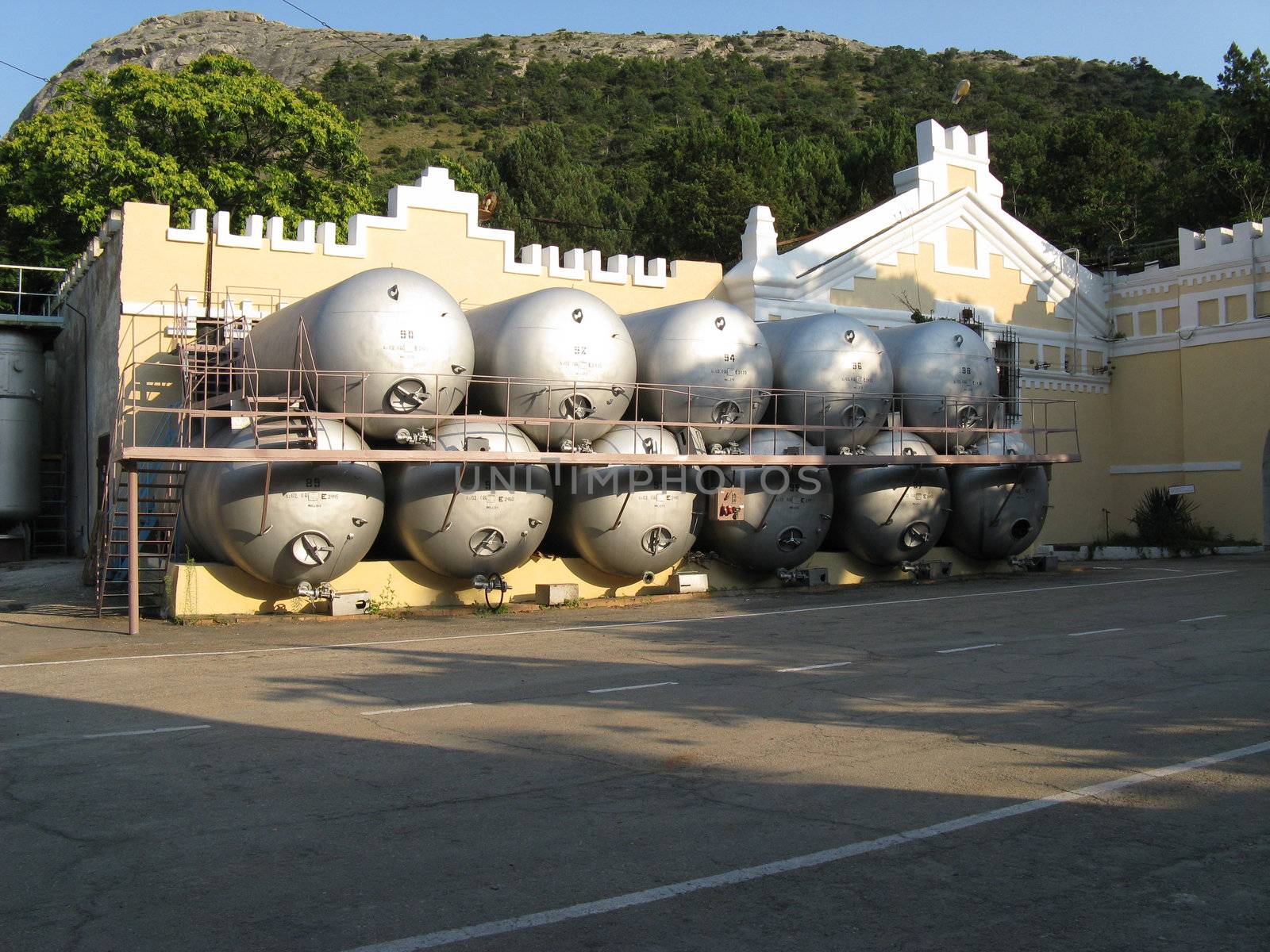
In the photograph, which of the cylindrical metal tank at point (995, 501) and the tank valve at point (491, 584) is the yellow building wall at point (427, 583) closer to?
the tank valve at point (491, 584)

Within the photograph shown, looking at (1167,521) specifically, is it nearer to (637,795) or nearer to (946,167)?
(946,167)

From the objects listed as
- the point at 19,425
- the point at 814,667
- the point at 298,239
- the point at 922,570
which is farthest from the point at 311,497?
the point at 19,425

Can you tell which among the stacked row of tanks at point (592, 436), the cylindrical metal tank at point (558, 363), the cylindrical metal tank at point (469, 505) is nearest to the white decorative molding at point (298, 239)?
the stacked row of tanks at point (592, 436)

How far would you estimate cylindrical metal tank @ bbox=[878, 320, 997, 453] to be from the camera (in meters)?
22.5

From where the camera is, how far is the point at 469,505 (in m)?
17.4

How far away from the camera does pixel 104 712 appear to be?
10344mm

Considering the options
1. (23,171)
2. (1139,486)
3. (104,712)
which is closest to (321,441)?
(104,712)

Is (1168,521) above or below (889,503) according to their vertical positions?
below

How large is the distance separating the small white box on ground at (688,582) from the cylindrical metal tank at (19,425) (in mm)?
17466

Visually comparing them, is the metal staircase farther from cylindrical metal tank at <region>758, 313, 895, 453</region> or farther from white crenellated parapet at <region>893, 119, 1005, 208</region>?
white crenellated parapet at <region>893, 119, 1005, 208</region>

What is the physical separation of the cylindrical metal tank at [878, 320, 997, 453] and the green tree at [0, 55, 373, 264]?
73.3ft

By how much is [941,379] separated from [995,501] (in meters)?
2.77

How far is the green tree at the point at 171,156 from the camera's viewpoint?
36344 mm

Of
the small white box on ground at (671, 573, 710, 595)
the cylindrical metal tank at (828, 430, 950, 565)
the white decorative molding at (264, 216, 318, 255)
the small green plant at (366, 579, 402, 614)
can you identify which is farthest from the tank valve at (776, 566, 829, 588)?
the white decorative molding at (264, 216, 318, 255)
